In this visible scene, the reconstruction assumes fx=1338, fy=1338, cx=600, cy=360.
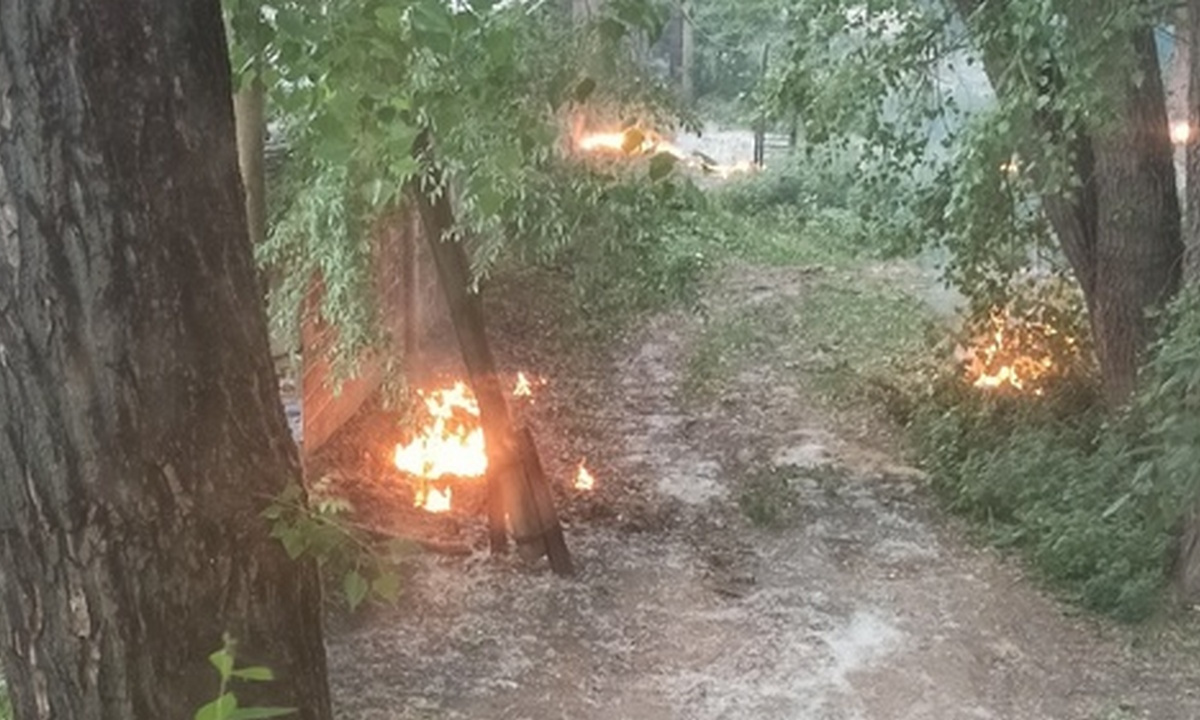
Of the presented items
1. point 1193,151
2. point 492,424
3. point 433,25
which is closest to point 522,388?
point 492,424

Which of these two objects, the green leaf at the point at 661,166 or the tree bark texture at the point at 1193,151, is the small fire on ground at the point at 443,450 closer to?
the tree bark texture at the point at 1193,151

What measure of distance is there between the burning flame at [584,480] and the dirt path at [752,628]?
0.13m

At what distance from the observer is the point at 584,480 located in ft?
20.3

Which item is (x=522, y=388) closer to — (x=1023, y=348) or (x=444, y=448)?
(x=444, y=448)

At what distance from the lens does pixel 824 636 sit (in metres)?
4.79

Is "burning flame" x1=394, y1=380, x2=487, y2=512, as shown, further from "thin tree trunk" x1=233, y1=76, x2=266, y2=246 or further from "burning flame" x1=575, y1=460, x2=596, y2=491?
"thin tree trunk" x1=233, y1=76, x2=266, y2=246

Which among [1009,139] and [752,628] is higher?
[1009,139]

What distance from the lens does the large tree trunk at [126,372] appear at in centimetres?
103

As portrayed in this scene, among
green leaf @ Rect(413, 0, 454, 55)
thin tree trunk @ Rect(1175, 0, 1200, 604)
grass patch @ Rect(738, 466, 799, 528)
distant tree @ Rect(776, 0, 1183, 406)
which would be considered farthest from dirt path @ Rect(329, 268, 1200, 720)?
green leaf @ Rect(413, 0, 454, 55)

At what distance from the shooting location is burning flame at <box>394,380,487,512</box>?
17.7ft

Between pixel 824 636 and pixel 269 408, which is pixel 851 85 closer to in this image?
pixel 824 636

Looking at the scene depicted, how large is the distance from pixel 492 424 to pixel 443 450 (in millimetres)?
544

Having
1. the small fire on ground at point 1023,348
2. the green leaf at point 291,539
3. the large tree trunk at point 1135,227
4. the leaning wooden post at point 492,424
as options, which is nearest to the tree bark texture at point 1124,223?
the large tree trunk at point 1135,227

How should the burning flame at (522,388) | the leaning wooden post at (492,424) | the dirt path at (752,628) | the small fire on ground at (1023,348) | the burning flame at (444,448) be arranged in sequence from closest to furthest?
the dirt path at (752,628)
the leaning wooden post at (492,424)
the burning flame at (444,448)
the small fire on ground at (1023,348)
the burning flame at (522,388)
